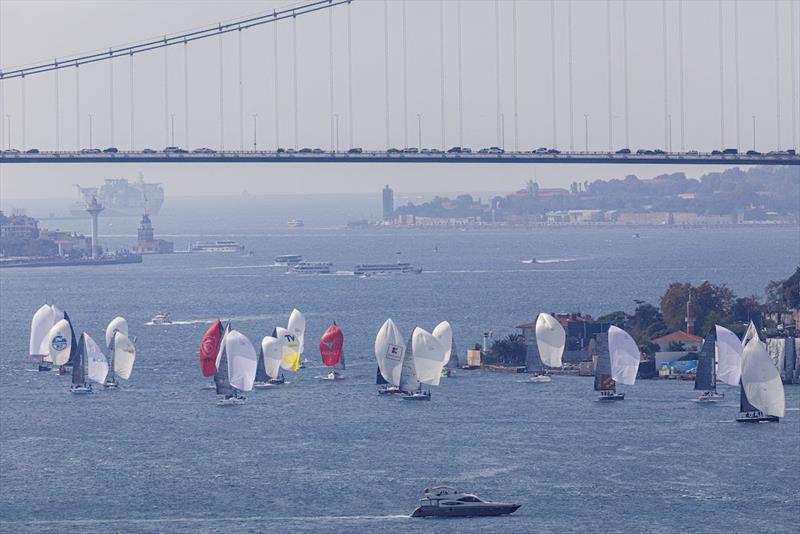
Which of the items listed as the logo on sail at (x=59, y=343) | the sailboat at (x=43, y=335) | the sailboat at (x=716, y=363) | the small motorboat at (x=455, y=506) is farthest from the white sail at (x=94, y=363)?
the small motorboat at (x=455, y=506)

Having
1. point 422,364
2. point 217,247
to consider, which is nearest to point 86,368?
point 422,364

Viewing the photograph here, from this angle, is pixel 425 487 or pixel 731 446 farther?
pixel 731 446

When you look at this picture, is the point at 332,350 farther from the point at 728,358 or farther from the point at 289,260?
the point at 289,260

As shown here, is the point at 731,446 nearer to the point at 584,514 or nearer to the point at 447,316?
the point at 584,514

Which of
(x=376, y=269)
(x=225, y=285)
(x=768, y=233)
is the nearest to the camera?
(x=225, y=285)

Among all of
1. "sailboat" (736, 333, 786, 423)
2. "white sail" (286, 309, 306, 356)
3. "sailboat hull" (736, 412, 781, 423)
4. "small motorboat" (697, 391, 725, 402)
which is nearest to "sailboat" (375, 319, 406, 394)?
"white sail" (286, 309, 306, 356)

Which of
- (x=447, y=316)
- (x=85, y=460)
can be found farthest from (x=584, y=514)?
(x=447, y=316)
